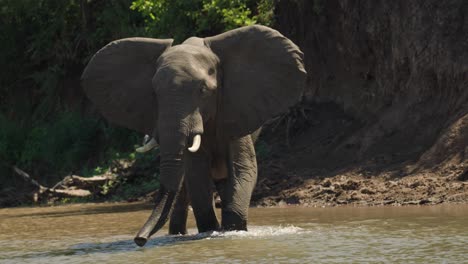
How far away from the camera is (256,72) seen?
1250cm

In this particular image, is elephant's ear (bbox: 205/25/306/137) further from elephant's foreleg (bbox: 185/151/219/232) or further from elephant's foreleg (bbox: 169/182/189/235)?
elephant's foreleg (bbox: 169/182/189/235)

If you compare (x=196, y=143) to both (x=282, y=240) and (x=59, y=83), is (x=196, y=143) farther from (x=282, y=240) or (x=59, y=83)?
(x=59, y=83)

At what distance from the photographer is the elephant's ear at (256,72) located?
12344 millimetres

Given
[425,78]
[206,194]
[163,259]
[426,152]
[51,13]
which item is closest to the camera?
[163,259]

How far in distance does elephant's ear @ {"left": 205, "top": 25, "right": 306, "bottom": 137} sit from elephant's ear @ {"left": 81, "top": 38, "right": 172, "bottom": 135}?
0.74m

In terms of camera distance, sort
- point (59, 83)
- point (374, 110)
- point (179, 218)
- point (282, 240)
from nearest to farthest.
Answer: point (282, 240) < point (179, 218) < point (374, 110) < point (59, 83)

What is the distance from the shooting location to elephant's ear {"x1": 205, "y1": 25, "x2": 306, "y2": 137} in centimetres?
1234

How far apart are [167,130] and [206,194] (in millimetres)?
1688

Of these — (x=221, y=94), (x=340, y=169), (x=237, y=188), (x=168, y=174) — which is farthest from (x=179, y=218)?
(x=340, y=169)

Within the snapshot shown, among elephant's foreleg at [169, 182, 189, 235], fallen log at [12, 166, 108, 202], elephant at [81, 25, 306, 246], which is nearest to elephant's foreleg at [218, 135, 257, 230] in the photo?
elephant at [81, 25, 306, 246]

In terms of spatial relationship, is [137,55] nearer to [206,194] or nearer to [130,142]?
[206,194]

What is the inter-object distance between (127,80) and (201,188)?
5.10 ft

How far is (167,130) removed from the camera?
10875 mm

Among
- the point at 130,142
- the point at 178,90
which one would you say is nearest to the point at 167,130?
the point at 178,90
